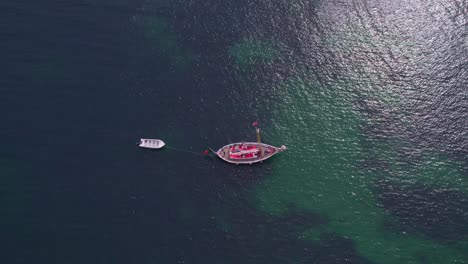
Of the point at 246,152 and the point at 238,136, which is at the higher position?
the point at 238,136

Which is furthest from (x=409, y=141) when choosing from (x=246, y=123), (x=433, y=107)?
(x=246, y=123)

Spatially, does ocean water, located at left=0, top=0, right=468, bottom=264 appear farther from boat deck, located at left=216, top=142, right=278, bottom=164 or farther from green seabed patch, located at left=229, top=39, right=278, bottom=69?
boat deck, located at left=216, top=142, right=278, bottom=164

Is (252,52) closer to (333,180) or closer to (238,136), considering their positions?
(238,136)

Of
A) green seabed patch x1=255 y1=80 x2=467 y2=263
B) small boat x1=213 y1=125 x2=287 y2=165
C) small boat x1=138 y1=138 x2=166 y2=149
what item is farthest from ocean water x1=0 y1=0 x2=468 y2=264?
small boat x1=213 y1=125 x2=287 y2=165

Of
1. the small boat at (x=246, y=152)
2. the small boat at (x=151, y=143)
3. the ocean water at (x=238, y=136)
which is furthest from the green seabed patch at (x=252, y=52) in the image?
the small boat at (x=151, y=143)

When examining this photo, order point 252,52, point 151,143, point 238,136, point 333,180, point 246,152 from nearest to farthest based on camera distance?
point 333,180, point 246,152, point 151,143, point 238,136, point 252,52

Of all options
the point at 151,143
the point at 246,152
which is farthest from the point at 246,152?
the point at 151,143
